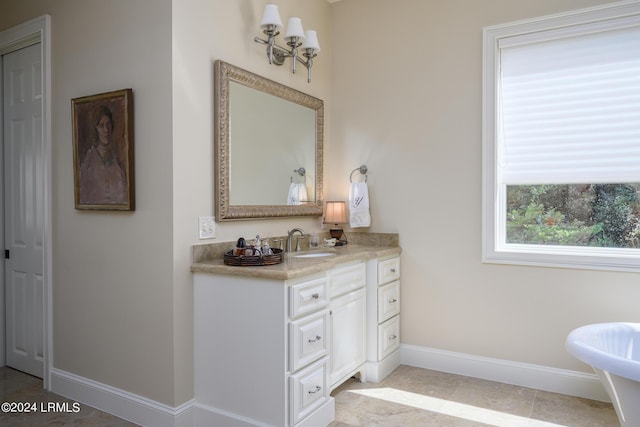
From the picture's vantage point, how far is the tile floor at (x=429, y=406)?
2461mm

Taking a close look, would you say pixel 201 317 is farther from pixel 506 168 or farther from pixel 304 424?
pixel 506 168

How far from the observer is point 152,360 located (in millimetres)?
2408

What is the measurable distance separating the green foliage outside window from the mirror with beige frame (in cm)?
147

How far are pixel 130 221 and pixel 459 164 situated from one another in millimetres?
2213

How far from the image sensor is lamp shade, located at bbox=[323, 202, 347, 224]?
3492 mm

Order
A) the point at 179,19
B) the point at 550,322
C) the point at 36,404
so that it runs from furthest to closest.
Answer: the point at 550,322 < the point at 36,404 < the point at 179,19

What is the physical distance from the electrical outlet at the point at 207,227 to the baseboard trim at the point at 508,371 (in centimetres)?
178

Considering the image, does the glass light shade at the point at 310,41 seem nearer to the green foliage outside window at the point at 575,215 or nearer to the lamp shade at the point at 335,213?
the lamp shade at the point at 335,213

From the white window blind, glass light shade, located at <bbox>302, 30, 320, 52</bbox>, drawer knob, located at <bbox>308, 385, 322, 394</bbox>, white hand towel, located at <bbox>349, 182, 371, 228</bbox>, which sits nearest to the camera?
A: drawer knob, located at <bbox>308, 385, 322, 394</bbox>

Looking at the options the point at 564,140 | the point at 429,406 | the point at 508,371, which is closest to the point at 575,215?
the point at 564,140

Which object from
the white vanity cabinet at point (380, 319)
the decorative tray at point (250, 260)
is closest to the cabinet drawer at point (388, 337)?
the white vanity cabinet at point (380, 319)

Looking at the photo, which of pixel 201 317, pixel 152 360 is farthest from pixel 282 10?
pixel 152 360

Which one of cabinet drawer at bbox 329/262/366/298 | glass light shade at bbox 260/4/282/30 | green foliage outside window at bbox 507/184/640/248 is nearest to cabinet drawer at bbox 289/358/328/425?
cabinet drawer at bbox 329/262/366/298

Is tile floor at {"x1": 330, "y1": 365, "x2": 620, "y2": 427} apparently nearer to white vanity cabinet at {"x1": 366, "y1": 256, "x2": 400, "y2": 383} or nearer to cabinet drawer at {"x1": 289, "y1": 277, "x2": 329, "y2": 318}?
white vanity cabinet at {"x1": 366, "y1": 256, "x2": 400, "y2": 383}
